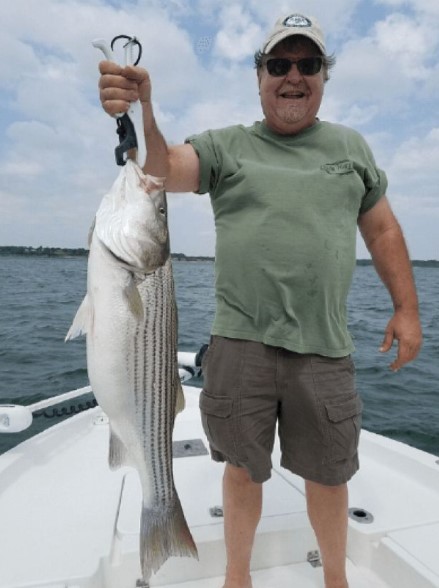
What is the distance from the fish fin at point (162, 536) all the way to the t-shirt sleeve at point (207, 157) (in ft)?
5.43

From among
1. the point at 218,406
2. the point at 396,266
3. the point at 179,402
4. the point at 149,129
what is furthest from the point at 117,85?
the point at 396,266

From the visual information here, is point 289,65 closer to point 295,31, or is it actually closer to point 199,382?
point 295,31

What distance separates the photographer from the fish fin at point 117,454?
2574 millimetres

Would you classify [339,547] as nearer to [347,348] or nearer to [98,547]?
[347,348]

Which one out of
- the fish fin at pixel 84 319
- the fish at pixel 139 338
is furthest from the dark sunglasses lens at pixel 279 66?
the fish fin at pixel 84 319

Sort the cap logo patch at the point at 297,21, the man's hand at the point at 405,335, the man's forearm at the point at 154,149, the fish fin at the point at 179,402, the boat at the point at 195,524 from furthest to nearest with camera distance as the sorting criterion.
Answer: the man's hand at the point at 405,335, the boat at the point at 195,524, the cap logo patch at the point at 297,21, the fish fin at the point at 179,402, the man's forearm at the point at 154,149

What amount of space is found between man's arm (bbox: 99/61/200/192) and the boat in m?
2.11

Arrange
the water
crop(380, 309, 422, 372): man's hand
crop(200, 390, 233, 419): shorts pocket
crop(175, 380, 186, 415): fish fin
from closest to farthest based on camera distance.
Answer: crop(175, 380, 186, 415): fish fin
crop(200, 390, 233, 419): shorts pocket
crop(380, 309, 422, 372): man's hand
the water

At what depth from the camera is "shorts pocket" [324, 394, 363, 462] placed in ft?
9.04

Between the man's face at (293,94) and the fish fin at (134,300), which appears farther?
the man's face at (293,94)

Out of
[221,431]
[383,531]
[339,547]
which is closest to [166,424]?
[221,431]

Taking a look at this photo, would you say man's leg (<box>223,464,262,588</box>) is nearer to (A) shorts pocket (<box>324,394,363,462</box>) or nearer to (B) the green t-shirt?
(A) shorts pocket (<box>324,394,363,462</box>)

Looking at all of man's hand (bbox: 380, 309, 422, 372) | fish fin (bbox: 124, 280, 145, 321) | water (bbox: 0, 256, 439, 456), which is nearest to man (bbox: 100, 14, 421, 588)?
man's hand (bbox: 380, 309, 422, 372)

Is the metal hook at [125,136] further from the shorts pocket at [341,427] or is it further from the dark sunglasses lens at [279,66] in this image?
the shorts pocket at [341,427]
